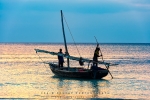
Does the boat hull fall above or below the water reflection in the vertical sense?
above

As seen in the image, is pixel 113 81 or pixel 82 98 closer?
pixel 82 98

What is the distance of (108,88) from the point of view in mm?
25531

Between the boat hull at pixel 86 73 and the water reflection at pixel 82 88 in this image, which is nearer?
the water reflection at pixel 82 88

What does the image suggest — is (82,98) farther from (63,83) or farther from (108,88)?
(63,83)

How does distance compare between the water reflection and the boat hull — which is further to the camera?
the boat hull

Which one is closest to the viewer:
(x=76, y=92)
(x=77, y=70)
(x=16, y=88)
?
(x=76, y=92)

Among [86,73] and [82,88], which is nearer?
[82,88]

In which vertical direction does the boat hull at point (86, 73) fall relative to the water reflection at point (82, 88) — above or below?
above

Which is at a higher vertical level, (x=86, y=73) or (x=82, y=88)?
(x=86, y=73)

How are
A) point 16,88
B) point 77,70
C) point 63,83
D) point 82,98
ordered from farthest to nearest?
point 77,70 → point 63,83 → point 16,88 → point 82,98

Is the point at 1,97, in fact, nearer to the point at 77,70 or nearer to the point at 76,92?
the point at 76,92

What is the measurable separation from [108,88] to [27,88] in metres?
4.74

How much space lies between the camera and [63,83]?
1107 inches

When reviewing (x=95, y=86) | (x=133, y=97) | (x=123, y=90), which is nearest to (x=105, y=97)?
(x=133, y=97)
